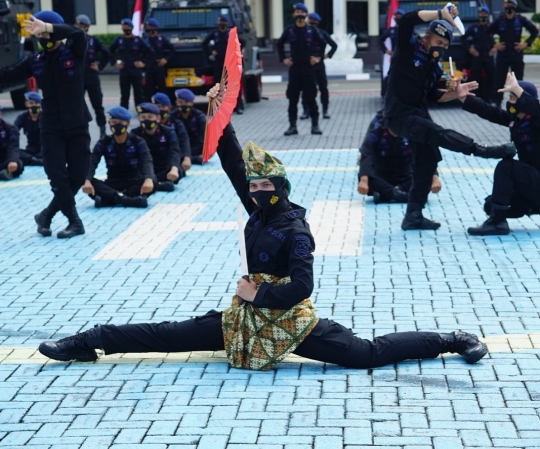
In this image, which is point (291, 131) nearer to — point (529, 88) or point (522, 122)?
point (529, 88)

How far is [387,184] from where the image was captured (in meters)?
11.5

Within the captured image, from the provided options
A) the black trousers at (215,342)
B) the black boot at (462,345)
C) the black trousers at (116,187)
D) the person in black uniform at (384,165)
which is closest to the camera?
the black trousers at (215,342)

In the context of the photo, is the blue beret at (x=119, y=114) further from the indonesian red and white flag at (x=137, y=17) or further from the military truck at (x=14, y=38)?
the indonesian red and white flag at (x=137, y=17)

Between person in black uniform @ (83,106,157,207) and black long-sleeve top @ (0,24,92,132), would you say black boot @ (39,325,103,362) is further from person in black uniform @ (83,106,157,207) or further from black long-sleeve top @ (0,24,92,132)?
person in black uniform @ (83,106,157,207)

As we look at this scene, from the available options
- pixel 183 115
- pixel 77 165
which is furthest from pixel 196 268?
pixel 183 115

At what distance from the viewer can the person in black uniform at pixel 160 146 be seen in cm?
1274

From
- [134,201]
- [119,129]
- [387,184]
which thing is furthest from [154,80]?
[387,184]

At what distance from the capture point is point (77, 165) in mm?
10070

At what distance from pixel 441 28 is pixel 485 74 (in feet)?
38.2

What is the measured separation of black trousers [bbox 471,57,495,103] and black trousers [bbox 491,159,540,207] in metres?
11.2

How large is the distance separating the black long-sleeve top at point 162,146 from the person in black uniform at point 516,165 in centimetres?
430

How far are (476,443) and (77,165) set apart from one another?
5.94m

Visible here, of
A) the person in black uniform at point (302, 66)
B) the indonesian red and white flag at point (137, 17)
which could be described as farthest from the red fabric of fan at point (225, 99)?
the indonesian red and white flag at point (137, 17)

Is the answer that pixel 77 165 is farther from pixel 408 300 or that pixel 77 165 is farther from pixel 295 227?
pixel 295 227
